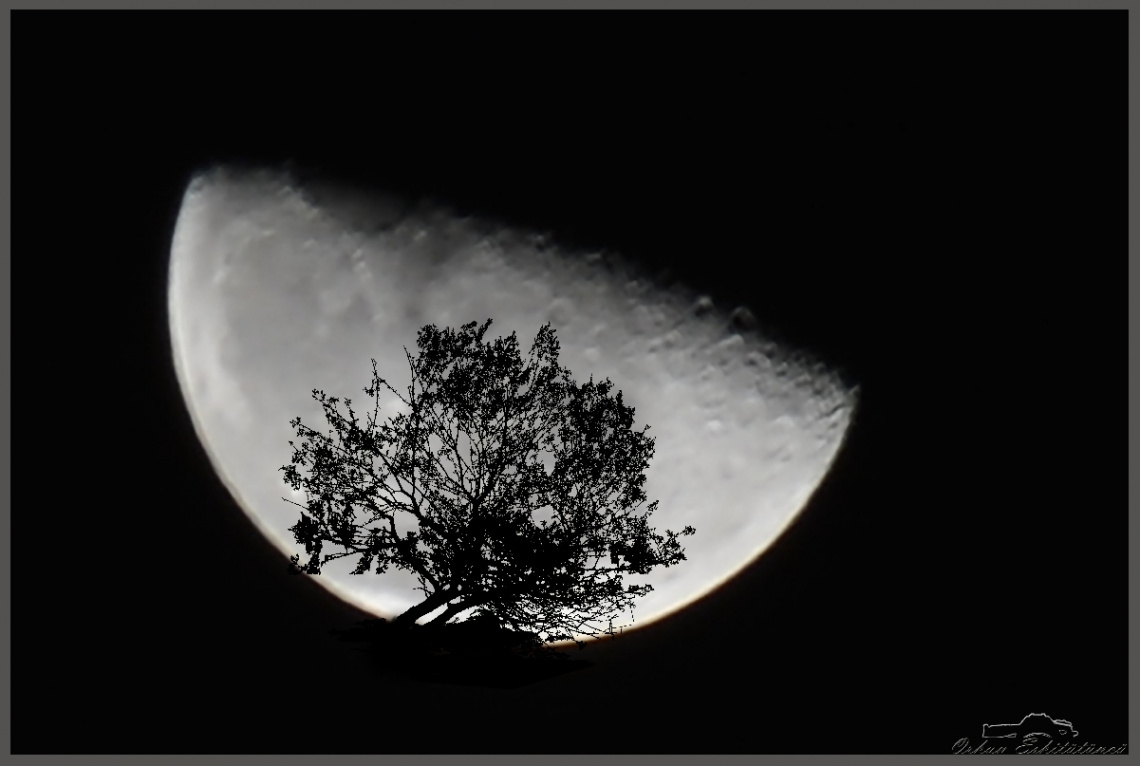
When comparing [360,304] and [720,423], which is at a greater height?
[360,304]

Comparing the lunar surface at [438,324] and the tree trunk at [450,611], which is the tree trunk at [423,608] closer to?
the tree trunk at [450,611]

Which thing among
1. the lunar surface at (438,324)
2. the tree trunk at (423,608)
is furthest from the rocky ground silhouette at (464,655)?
the lunar surface at (438,324)

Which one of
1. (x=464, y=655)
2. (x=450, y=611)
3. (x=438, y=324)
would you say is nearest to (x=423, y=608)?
(x=450, y=611)

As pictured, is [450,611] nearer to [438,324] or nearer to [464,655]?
[464,655]

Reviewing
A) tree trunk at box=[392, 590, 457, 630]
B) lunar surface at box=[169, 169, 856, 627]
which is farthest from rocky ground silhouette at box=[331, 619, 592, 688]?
lunar surface at box=[169, 169, 856, 627]

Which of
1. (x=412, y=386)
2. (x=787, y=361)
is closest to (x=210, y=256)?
(x=412, y=386)

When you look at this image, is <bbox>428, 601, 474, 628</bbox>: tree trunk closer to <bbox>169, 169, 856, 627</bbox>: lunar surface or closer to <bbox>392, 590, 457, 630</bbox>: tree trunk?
<bbox>392, 590, 457, 630</bbox>: tree trunk

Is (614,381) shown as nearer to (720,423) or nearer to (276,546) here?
(720,423)
